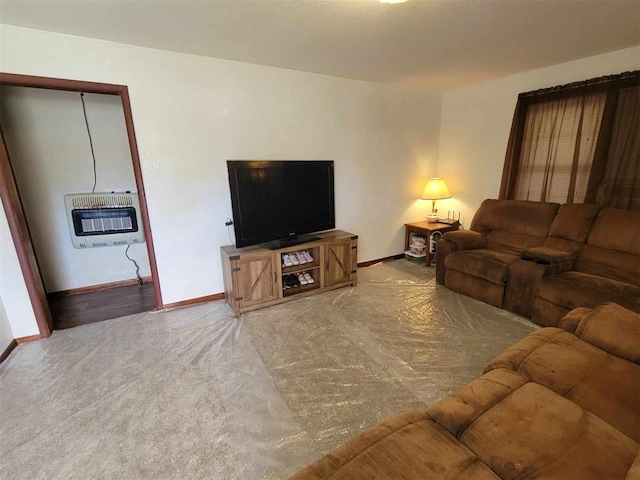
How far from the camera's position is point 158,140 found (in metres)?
2.75

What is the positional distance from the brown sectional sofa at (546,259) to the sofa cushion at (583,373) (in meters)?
1.06

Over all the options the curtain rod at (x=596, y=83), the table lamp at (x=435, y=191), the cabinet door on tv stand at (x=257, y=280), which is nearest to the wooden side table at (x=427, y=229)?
the table lamp at (x=435, y=191)

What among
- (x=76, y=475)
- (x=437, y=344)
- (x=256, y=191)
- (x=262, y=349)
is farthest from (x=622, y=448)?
(x=256, y=191)

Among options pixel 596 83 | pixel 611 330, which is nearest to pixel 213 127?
pixel 611 330

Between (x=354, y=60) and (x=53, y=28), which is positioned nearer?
(x=53, y=28)

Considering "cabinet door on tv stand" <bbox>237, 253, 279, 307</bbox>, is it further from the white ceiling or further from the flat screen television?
the white ceiling

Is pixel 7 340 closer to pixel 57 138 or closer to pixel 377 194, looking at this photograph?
pixel 57 138

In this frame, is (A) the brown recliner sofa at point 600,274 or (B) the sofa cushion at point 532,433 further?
(A) the brown recliner sofa at point 600,274

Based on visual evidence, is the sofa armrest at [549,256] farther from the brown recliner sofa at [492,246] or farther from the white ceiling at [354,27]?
the white ceiling at [354,27]

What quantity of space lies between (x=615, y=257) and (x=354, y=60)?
2.99 metres

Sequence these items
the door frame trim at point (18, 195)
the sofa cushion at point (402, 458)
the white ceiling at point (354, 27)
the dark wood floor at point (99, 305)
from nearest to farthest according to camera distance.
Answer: the sofa cushion at point (402, 458)
the white ceiling at point (354, 27)
the door frame trim at point (18, 195)
the dark wood floor at point (99, 305)

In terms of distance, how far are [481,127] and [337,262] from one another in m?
2.69

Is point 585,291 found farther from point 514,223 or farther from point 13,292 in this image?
point 13,292

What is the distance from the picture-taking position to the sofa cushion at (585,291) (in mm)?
2189
